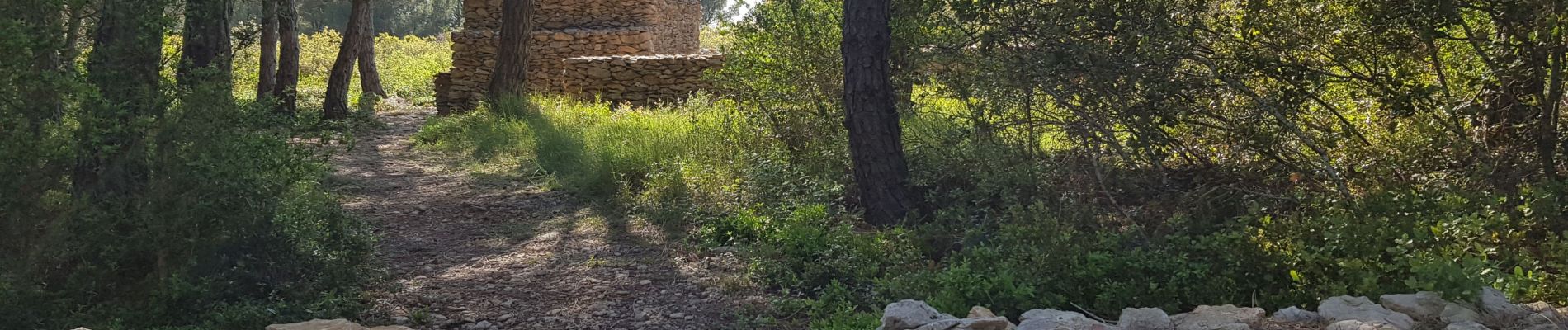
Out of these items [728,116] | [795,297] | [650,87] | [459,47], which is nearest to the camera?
[795,297]

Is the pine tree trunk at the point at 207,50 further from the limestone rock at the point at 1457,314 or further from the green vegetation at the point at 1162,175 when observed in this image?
the limestone rock at the point at 1457,314

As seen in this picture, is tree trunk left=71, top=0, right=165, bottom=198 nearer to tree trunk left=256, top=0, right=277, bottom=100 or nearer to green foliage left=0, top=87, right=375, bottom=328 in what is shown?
green foliage left=0, top=87, right=375, bottom=328

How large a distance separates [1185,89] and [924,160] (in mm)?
1703

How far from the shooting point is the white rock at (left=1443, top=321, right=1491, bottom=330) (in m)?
3.14

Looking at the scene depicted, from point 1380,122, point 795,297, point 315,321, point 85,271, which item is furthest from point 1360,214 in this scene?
point 85,271

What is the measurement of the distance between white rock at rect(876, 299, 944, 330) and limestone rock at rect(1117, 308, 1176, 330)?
1.97ft

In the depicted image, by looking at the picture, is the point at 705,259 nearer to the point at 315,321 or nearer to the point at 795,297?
the point at 795,297

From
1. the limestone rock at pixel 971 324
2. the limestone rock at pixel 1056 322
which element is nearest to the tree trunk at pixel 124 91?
the limestone rock at pixel 971 324

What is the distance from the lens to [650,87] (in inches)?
562

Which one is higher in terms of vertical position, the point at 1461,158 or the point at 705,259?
the point at 1461,158

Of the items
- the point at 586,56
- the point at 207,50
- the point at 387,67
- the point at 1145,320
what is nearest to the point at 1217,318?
the point at 1145,320

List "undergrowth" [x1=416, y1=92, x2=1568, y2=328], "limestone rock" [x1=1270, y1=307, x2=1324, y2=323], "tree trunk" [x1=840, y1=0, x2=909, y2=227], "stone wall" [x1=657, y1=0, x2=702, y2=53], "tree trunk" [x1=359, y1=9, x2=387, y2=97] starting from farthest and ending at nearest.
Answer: "stone wall" [x1=657, y1=0, x2=702, y2=53] → "tree trunk" [x1=359, y1=9, x2=387, y2=97] → "tree trunk" [x1=840, y1=0, x2=909, y2=227] → "undergrowth" [x1=416, y1=92, x2=1568, y2=328] → "limestone rock" [x1=1270, y1=307, x2=1324, y2=323]

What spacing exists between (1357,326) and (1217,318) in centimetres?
42

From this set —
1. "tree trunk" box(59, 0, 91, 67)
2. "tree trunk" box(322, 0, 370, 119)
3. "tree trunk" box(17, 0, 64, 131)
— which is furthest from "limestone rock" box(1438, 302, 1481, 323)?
"tree trunk" box(322, 0, 370, 119)
